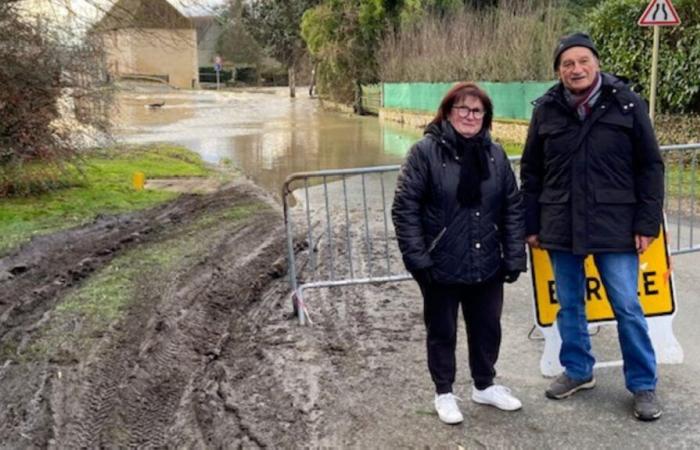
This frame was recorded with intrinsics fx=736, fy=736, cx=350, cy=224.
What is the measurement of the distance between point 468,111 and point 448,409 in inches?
63.2

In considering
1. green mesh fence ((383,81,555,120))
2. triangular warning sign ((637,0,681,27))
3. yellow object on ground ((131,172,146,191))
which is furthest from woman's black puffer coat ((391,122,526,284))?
yellow object on ground ((131,172,146,191))

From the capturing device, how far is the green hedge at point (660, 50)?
13023mm

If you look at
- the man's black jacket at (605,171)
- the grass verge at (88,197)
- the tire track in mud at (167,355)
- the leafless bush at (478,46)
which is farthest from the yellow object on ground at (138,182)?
the leafless bush at (478,46)

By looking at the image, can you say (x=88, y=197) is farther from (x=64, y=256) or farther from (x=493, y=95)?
(x=493, y=95)

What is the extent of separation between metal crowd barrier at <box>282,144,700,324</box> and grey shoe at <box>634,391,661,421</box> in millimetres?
2373

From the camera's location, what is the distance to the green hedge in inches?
513

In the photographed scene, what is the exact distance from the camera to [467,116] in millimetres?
3797

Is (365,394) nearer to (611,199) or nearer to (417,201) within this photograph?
(417,201)

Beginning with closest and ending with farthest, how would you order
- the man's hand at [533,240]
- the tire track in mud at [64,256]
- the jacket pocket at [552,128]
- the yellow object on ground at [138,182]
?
the jacket pocket at [552,128] → the man's hand at [533,240] → the tire track in mud at [64,256] → the yellow object on ground at [138,182]

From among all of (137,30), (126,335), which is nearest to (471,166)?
(126,335)

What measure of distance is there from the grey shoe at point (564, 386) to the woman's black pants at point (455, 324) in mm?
428

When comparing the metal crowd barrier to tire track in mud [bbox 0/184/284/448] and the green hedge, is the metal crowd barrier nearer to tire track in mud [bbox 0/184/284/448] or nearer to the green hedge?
tire track in mud [bbox 0/184/284/448]

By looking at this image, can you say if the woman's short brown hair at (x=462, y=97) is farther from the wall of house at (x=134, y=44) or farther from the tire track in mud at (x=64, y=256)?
the wall of house at (x=134, y=44)

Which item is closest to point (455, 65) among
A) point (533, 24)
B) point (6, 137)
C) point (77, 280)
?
point (533, 24)
